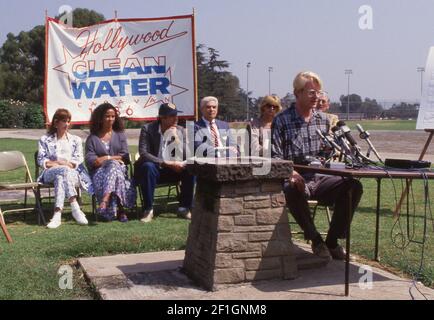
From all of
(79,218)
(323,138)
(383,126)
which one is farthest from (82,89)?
(383,126)

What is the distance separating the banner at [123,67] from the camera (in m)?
8.66

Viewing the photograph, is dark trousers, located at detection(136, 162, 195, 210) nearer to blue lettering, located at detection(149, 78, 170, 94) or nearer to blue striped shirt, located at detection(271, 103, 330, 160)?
blue lettering, located at detection(149, 78, 170, 94)

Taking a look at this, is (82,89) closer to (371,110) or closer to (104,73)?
(104,73)

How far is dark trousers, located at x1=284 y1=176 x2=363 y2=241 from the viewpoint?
16.4 ft

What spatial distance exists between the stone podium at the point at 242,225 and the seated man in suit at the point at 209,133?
3127 millimetres

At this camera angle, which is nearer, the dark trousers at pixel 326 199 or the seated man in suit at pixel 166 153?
the dark trousers at pixel 326 199

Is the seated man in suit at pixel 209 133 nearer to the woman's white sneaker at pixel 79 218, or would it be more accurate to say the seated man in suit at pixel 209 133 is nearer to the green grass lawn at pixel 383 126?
the woman's white sneaker at pixel 79 218

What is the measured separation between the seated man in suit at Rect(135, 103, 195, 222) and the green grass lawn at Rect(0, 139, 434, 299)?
0.45m

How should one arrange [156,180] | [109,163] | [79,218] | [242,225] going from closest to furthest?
1. [242,225]
2. [79,218]
3. [109,163]
4. [156,180]

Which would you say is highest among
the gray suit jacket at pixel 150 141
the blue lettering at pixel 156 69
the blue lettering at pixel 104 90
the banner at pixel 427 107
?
the blue lettering at pixel 156 69

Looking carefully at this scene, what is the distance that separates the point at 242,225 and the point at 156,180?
354 centimetres

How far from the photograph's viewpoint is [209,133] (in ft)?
25.8

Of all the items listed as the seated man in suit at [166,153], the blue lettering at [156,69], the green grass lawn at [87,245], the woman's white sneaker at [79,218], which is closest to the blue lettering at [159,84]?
the blue lettering at [156,69]

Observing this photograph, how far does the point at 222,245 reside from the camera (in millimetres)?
4391
